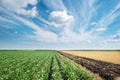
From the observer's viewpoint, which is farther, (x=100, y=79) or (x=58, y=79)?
(x=100, y=79)

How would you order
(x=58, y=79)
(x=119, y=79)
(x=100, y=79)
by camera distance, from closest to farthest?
1. (x=58, y=79)
2. (x=119, y=79)
3. (x=100, y=79)

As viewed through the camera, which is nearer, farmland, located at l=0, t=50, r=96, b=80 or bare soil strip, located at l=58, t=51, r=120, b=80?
farmland, located at l=0, t=50, r=96, b=80

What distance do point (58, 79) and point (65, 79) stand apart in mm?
1794

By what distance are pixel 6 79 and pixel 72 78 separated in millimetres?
6553

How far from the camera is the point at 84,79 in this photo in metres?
17.3

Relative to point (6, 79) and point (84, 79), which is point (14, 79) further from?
point (84, 79)

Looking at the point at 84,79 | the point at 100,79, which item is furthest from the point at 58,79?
the point at 100,79

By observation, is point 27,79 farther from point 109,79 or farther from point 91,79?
point 109,79

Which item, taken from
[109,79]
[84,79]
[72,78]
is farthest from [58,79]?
[109,79]

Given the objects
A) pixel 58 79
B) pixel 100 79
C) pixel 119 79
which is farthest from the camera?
pixel 100 79

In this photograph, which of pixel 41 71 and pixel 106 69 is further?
pixel 106 69

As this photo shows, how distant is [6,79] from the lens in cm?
1636

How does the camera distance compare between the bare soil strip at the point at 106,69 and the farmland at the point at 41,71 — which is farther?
the bare soil strip at the point at 106,69

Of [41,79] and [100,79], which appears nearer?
[41,79]
